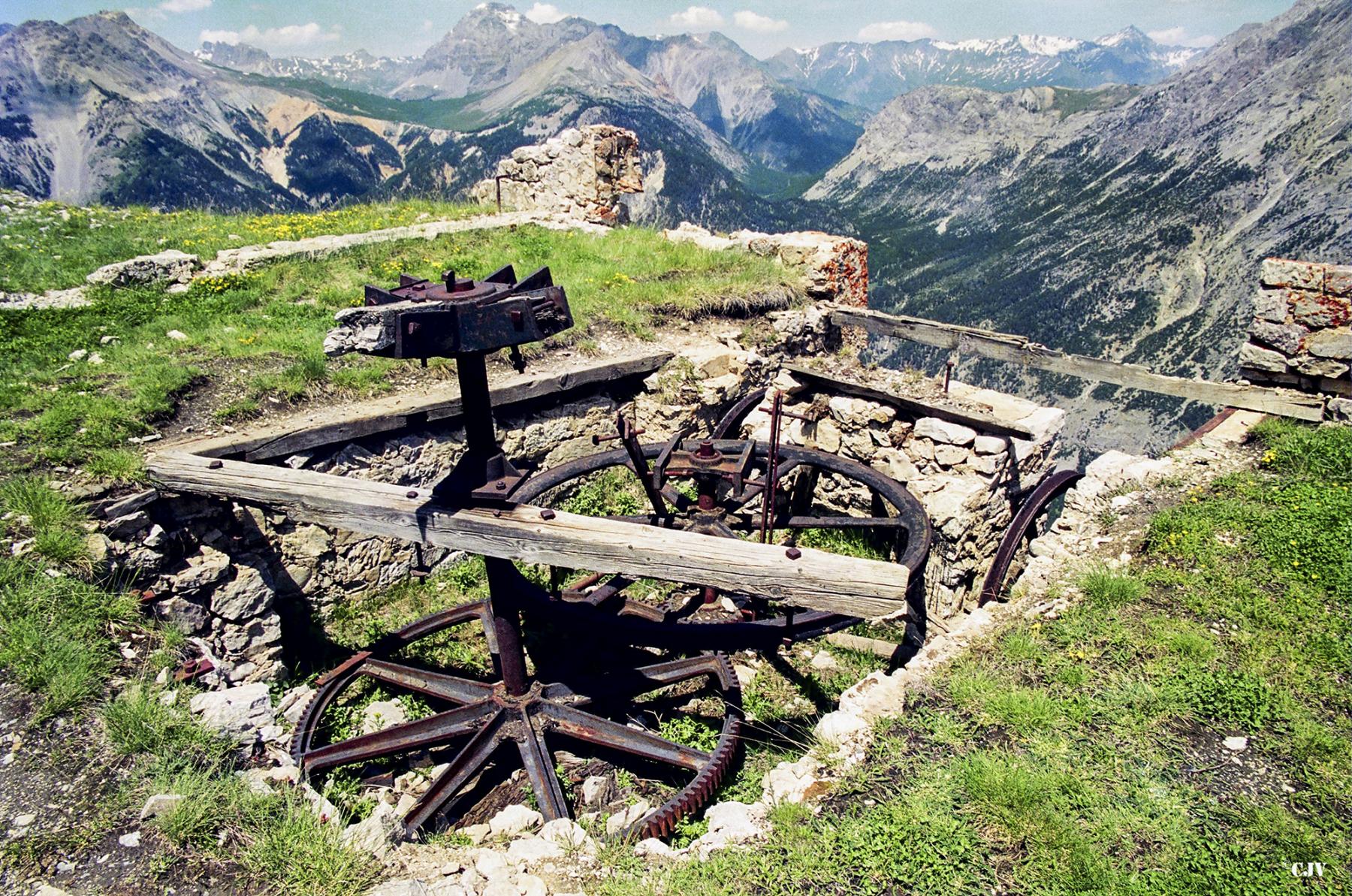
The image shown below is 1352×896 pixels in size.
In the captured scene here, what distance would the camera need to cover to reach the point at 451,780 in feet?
15.3

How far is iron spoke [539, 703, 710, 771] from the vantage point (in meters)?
4.69

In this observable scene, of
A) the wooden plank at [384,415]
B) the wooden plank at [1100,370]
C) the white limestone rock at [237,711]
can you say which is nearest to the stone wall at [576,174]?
the wooden plank at [384,415]

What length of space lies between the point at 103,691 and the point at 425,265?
6.96 m

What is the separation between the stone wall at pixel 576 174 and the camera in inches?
542

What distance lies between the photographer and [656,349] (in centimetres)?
855

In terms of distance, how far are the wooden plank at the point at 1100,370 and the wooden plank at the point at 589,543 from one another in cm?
459

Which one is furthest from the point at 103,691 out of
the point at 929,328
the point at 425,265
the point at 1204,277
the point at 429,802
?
the point at 1204,277

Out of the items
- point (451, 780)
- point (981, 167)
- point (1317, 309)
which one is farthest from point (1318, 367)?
point (981, 167)

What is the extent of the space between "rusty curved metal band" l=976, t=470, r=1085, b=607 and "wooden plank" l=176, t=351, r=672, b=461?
4224 mm

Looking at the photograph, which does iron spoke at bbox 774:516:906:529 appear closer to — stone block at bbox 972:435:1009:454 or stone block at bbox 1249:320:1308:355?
stone block at bbox 972:435:1009:454

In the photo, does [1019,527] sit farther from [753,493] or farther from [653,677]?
[653,677]

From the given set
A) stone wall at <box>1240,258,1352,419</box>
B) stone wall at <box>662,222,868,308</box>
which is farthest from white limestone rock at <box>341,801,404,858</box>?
stone wall at <box>1240,258,1352,419</box>

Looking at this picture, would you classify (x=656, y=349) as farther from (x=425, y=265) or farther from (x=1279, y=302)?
(x=1279, y=302)

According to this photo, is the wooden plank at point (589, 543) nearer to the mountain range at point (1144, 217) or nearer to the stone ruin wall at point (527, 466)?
the stone ruin wall at point (527, 466)
